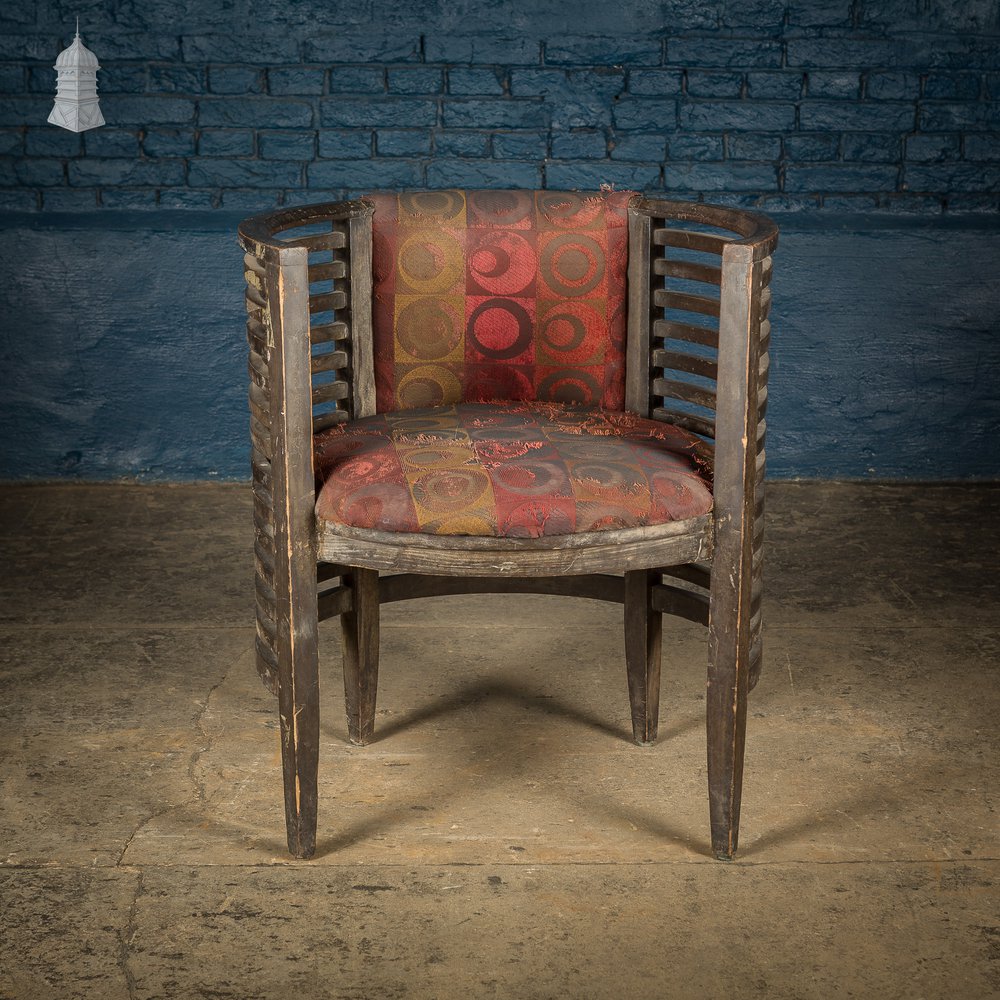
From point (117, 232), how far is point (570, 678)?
195cm

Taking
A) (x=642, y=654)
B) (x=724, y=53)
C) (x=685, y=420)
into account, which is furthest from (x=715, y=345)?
(x=724, y=53)

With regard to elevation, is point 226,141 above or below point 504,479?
above

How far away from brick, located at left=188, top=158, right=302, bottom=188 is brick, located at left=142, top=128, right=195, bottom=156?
0.05 m

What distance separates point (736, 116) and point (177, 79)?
1514mm

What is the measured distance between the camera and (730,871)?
2.19 meters

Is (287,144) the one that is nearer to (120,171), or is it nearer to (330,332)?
(120,171)

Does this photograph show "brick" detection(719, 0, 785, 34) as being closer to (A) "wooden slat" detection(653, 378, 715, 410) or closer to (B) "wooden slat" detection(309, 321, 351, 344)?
(A) "wooden slat" detection(653, 378, 715, 410)

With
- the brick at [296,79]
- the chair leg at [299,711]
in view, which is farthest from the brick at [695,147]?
the chair leg at [299,711]

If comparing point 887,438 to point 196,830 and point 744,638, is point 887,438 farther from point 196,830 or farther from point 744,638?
point 196,830

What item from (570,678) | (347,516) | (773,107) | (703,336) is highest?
(773,107)

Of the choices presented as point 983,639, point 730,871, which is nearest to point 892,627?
point 983,639

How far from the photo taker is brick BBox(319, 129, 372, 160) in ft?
13.2

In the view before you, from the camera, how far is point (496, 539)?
2.01 metres

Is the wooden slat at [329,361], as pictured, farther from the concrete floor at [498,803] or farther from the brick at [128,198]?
the brick at [128,198]
